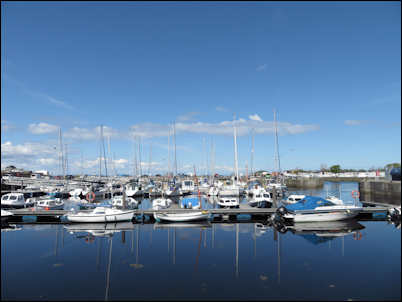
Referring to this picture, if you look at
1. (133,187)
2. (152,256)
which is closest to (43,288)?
(152,256)

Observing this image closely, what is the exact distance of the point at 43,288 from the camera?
15.2m

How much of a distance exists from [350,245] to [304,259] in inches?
268

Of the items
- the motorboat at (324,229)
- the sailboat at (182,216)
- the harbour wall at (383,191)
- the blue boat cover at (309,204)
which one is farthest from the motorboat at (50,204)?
the harbour wall at (383,191)

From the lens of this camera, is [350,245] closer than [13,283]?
No

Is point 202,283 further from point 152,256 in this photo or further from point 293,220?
point 293,220

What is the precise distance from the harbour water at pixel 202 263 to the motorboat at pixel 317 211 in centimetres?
145

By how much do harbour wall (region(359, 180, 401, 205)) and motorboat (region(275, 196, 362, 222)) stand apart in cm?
1309

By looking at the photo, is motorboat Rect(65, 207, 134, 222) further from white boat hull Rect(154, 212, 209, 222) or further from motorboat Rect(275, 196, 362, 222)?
motorboat Rect(275, 196, 362, 222)

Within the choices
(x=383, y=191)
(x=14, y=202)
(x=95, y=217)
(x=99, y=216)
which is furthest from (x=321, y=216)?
(x=14, y=202)

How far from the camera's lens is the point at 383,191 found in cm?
4516

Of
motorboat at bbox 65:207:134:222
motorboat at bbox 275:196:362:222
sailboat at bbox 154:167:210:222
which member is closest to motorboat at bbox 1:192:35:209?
motorboat at bbox 65:207:134:222

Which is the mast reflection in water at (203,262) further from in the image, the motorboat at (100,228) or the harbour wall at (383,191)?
the harbour wall at (383,191)

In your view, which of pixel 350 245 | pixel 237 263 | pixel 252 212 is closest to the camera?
pixel 237 263

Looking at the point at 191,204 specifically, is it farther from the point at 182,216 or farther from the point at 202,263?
the point at 202,263
